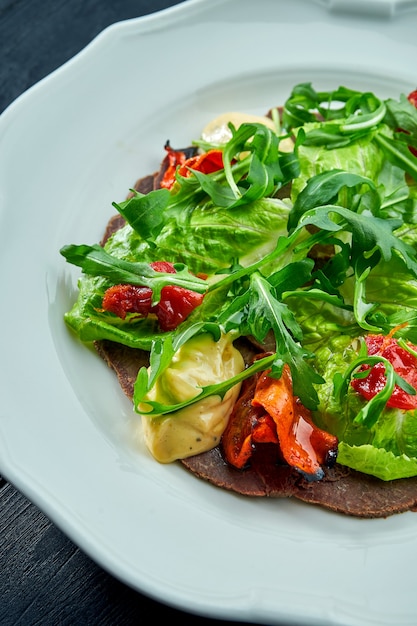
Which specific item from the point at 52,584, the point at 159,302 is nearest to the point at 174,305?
the point at 159,302

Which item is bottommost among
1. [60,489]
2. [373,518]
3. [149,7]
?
[373,518]

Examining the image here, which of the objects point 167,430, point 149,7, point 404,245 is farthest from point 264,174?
point 149,7

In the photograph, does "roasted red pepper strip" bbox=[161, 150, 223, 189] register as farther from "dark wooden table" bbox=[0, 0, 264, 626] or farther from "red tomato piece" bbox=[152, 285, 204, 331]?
"dark wooden table" bbox=[0, 0, 264, 626]

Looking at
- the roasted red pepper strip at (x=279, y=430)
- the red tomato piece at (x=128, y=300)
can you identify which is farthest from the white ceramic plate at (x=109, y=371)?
A: the red tomato piece at (x=128, y=300)

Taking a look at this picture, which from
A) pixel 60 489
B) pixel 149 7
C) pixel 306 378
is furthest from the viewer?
pixel 149 7

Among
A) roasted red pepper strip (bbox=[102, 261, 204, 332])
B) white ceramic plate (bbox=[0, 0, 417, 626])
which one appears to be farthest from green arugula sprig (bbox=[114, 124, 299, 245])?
white ceramic plate (bbox=[0, 0, 417, 626])

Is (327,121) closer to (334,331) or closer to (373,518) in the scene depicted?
(334,331)
